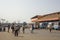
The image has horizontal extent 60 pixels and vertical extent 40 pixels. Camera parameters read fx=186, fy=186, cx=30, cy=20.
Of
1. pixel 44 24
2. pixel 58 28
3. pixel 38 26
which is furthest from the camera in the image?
pixel 38 26

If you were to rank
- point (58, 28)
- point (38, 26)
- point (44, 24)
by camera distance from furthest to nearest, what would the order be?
point (38, 26), point (44, 24), point (58, 28)

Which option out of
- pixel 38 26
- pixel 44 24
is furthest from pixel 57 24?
pixel 38 26

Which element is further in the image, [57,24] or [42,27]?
[42,27]

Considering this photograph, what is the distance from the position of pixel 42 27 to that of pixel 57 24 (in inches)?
408

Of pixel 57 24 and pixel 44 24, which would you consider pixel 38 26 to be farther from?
pixel 57 24

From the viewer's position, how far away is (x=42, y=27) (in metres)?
54.7

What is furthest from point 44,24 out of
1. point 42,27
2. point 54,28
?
point 54,28

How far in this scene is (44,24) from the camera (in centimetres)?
5256

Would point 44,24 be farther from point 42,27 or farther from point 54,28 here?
point 54,28

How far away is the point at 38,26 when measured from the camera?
56.3m

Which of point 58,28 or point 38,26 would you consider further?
point 38,26

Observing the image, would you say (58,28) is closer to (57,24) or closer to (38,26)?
(57,24)

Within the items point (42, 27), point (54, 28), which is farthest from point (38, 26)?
point (54, 28)

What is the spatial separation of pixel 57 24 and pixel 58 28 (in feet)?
3.93
